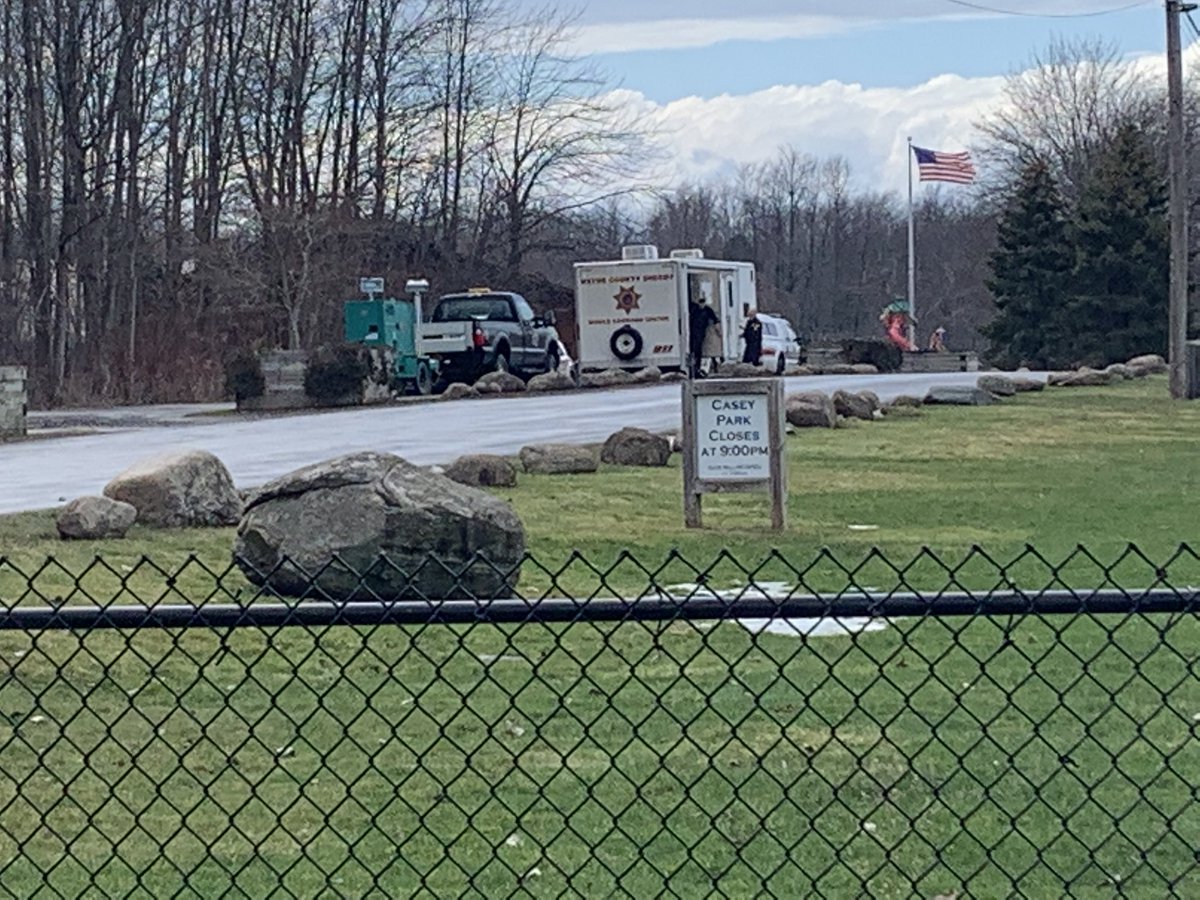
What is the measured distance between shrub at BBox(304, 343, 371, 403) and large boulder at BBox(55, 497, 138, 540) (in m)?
18.1

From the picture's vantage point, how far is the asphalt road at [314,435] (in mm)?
17964

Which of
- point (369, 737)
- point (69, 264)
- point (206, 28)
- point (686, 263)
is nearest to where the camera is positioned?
point (369, 737)

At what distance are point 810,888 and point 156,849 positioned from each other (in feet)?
7.21

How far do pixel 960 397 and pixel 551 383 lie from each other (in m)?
8.73

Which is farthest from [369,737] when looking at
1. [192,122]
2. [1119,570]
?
[192,122]

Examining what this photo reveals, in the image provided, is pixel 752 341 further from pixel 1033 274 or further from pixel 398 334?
pixel 1033 274

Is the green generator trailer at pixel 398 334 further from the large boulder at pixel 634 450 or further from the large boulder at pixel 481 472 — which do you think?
the large boulder at pixel 481 472

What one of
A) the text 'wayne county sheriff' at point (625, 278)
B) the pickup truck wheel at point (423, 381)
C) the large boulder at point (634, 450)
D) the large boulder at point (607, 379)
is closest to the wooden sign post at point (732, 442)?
the large boulder at point (634, 450)

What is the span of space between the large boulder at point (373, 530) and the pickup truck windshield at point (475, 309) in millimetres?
26527

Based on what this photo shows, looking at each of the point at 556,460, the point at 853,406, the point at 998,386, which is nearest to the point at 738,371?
the point at 998,386

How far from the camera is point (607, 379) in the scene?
36969 millimetres

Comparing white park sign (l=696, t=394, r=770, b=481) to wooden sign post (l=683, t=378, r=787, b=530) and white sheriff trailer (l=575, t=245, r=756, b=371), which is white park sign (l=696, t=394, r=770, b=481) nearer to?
wooden sign post (l=683, t=378, r=787, b=530)

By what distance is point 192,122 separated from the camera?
154ft

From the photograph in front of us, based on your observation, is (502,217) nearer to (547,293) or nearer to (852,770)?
(547,293)
